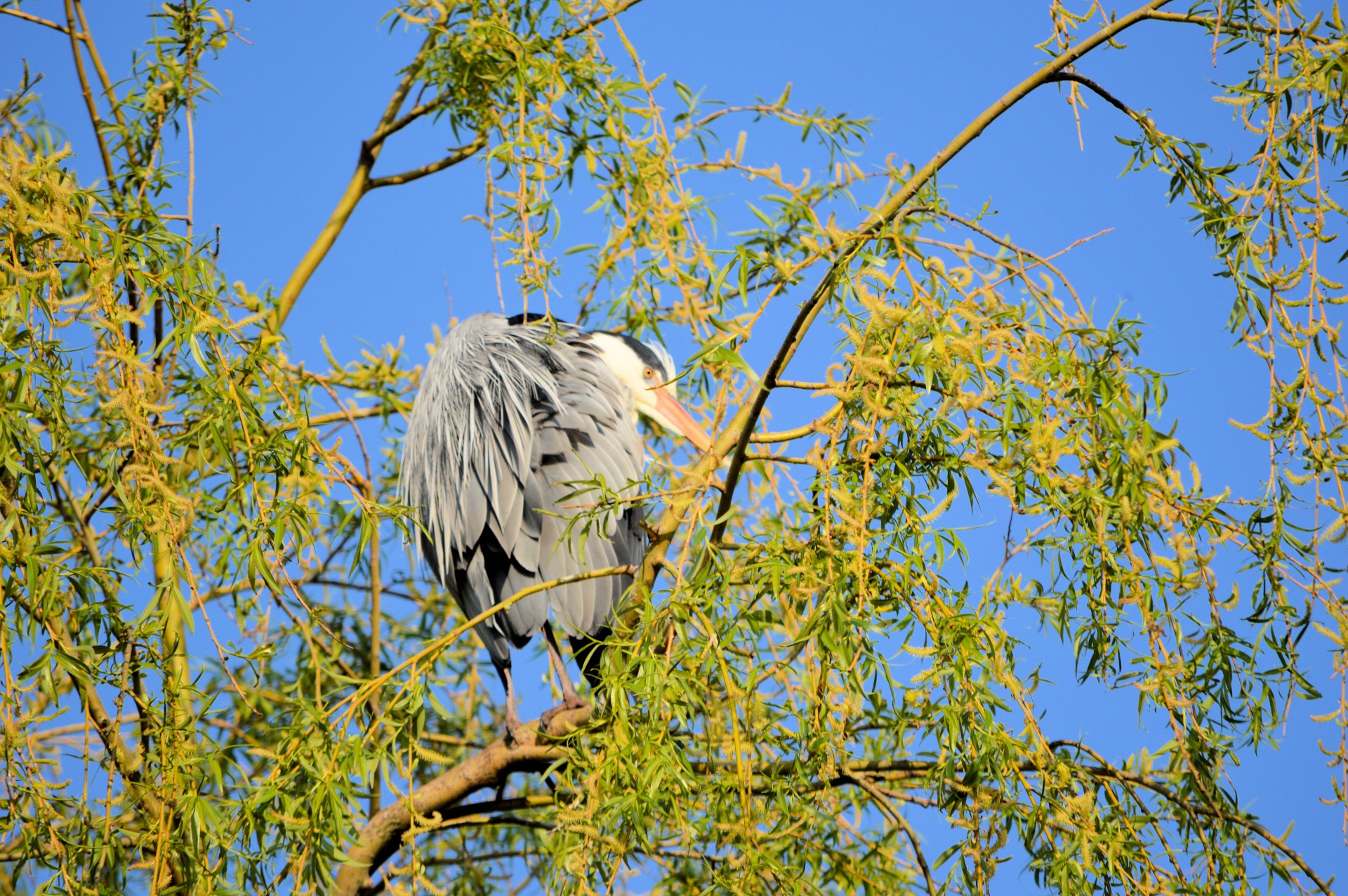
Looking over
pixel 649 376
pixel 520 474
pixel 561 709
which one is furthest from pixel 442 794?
pixel 649 376

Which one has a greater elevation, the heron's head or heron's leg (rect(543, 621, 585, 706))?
the heron's head

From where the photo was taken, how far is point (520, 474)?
2291 mm

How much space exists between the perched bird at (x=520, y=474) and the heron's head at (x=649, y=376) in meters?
0.16

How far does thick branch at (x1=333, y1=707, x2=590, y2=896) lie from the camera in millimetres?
1805

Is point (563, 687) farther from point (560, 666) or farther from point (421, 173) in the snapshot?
point (421, 173)

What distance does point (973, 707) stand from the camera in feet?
3.69

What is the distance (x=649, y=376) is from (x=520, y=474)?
73 centimetres

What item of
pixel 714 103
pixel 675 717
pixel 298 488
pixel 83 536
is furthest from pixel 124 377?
pixel 714 103

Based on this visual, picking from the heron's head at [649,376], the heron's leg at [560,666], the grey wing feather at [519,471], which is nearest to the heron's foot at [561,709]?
the heron's leg at [560,666]

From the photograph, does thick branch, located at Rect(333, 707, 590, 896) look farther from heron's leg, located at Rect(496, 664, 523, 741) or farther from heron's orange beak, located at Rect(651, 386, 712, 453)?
heron's orange beak, located at Rect(651, 386, 712, 453)

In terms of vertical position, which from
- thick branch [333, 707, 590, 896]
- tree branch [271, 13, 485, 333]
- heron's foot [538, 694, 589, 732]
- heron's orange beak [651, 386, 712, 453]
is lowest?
thick branch [333, 707, 590, 896]

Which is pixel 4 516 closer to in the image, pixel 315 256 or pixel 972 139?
pixel 972 139

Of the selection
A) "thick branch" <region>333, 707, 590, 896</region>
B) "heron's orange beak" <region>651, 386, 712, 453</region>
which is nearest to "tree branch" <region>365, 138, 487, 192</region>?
"heron's orange beak" <region>651, 386, 712, 453</region>

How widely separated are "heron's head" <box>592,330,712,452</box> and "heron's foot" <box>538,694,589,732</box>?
0.78m
